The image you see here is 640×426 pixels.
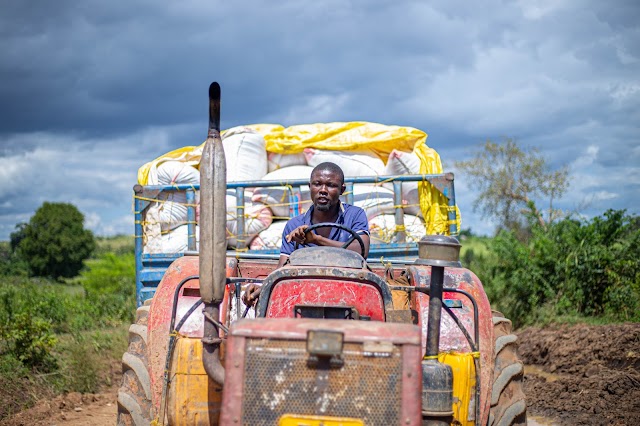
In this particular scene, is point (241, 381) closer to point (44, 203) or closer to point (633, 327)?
point (633, 327)

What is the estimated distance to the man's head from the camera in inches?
179

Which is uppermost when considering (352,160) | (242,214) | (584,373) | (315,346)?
(352,160)

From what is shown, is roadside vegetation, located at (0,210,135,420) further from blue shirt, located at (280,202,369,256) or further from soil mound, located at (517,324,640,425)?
soil mound, located at (517,324,640,425)

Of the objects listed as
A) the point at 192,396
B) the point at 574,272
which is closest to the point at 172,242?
the point at 192,396

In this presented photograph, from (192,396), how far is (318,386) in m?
0.93

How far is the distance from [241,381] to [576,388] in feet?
16.0

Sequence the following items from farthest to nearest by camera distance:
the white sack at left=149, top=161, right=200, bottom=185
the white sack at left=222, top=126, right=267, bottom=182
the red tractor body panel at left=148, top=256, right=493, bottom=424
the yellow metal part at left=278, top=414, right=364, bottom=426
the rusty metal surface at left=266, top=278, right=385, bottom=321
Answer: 1. the white sack at left=222, top=126, right=267, bottom=182
2. the white sack at left=149, top=161, right=200, bottom=185
3. the rusty metal surface at left=266, top=278, right=385, bottom=321
4. the red tractor body panel at left=148, top=256, right=493, bottom=424
5. the yellow metal part at left=278, top=414, right=364, bottom=426

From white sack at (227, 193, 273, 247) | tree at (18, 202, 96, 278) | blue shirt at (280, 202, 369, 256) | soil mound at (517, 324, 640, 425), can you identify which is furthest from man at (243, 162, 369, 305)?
tree at (18, 202, 96, 278)

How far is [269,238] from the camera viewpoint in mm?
6562

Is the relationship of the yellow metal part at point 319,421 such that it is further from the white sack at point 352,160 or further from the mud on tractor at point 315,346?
the white sack at point 352,160

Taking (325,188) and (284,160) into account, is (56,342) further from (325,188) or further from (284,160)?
(325,188)

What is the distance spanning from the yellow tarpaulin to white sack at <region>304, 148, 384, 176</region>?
60 mm

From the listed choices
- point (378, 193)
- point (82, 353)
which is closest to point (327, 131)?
point (378, 193)

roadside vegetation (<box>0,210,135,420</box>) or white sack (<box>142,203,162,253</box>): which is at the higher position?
white sack (<box>142,203,162,253</box>)
